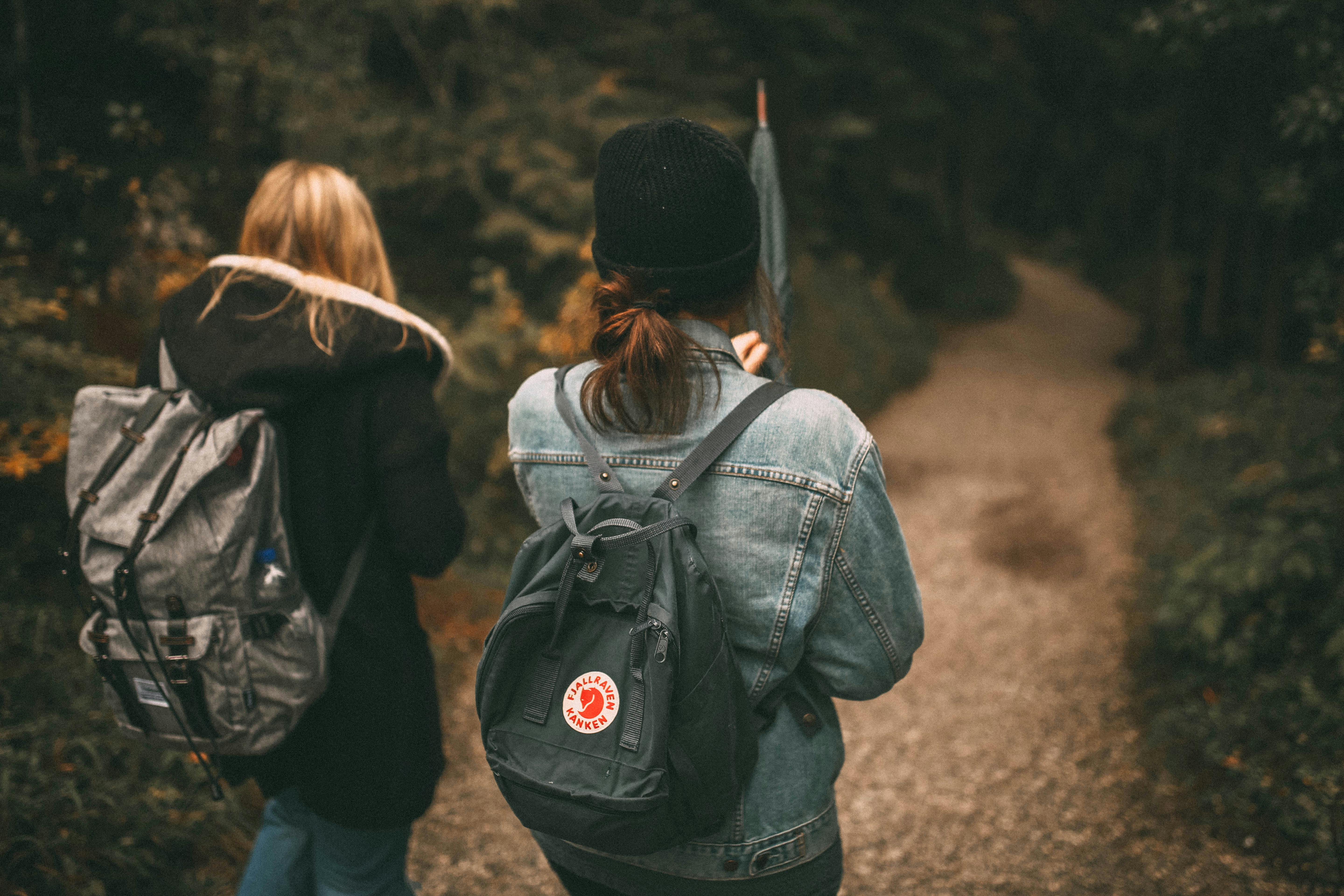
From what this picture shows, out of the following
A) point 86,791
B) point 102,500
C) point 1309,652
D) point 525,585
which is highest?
point 525,585

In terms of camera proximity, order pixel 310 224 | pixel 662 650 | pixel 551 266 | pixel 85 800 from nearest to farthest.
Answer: pixel 662 650 → pixel 310 224 → pixel 85 800 → pixel 551 266

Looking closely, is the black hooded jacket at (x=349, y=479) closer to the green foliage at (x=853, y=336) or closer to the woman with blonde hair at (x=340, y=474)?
the woman with blonde hair at (x=340, y=474)

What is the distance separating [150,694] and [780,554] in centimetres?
153

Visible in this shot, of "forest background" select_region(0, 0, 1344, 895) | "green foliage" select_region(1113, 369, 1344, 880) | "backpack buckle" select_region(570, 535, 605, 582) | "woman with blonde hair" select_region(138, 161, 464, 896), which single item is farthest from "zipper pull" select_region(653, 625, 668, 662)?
"green foliage" select_region(1113, 369, 1344, 880)

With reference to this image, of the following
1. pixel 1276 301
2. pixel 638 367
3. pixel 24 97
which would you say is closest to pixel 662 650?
pixel 638 367

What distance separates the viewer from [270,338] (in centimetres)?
195

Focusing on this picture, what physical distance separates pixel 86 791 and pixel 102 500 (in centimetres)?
193

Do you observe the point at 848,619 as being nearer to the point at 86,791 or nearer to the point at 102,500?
the point at 102,500

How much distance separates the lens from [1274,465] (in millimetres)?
5758

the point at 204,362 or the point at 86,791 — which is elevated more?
the point at 204,362

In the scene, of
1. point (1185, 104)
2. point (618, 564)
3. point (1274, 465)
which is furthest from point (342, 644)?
point (1185, 104)

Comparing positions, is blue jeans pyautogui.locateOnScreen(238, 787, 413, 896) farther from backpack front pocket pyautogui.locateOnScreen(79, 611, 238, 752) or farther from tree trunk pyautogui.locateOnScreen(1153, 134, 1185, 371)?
tree trunk pyautogui.locateOnScreen(1153, 134, 1185, 371)

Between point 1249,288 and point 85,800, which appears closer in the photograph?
point 85,800

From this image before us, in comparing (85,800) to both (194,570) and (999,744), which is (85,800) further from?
(999,744)
